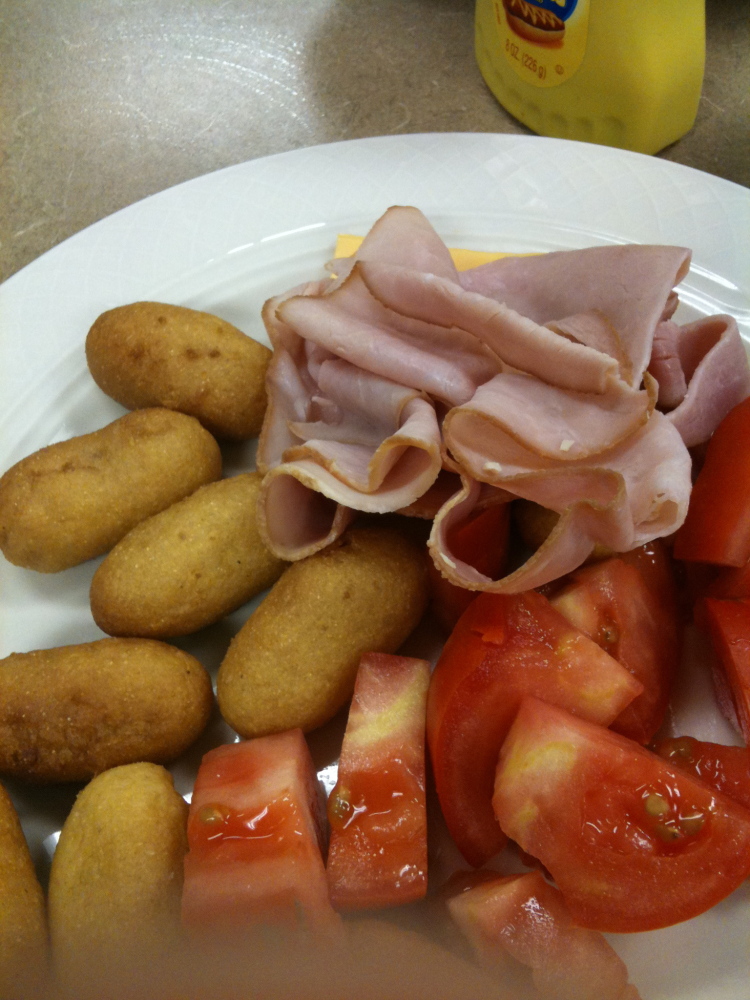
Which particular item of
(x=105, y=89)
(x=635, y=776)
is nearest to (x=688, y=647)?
(x=635, y=776)

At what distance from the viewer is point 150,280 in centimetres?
149

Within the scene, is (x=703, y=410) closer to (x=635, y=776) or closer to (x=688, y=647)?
(x=688, y=647)

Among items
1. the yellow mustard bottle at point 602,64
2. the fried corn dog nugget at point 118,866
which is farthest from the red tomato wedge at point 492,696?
the yellow mustard bottle at point 602,64

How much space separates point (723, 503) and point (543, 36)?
108 cm

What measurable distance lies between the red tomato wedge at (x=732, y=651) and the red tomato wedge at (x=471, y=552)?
284 mm

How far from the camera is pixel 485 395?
3.43 feet

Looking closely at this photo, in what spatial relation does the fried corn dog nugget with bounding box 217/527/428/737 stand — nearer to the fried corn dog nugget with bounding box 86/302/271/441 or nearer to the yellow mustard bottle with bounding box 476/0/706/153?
the fried corn dog nugget with bounding box 86/302/271/441

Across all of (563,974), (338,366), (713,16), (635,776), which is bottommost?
(563,974)

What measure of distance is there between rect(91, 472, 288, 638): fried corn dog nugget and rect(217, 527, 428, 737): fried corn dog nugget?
0.26ft

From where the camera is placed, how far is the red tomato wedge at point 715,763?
90 cm

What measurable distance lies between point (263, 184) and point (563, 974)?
4.65ft

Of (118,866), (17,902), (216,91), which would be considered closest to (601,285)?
(118,866)

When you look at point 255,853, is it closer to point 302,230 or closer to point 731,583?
point 731,583

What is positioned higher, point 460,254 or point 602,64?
point 602,64
